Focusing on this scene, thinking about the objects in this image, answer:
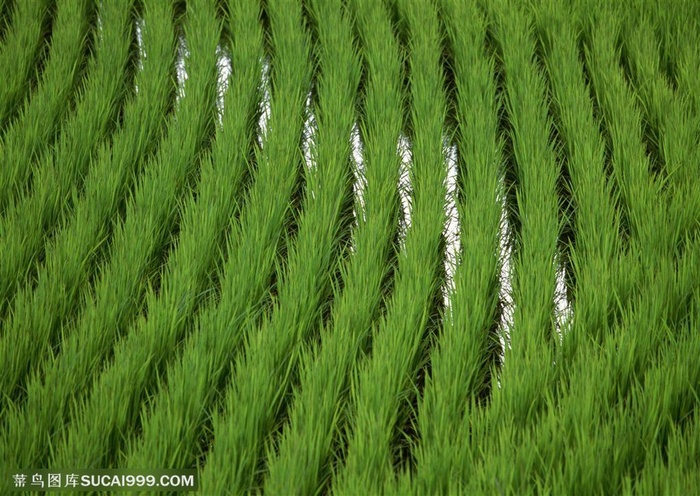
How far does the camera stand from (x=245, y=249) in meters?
1.48

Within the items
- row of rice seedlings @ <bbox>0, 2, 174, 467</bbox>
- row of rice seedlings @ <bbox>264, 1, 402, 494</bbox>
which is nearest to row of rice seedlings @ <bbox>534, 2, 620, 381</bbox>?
row of rice seedlings @ <bbox>264, 1, 402, 494</bbox>

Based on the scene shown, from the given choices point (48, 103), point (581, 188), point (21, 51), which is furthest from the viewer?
point (21, 51)

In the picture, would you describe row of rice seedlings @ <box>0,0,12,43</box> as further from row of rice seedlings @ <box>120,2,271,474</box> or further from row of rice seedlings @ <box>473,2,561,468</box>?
row of rice seedlings @ <box>473,2,561,468</box>

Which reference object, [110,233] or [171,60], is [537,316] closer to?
[110,233]

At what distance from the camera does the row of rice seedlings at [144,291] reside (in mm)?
1229

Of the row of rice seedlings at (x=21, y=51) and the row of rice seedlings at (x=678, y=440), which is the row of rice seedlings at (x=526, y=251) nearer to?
the row of rice seedlings at (x=678, y=440)

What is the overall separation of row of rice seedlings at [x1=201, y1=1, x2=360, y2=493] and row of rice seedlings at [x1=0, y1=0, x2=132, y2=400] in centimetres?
41

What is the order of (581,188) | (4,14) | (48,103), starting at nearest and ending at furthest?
(581,188)
(48,103)
(4,14)

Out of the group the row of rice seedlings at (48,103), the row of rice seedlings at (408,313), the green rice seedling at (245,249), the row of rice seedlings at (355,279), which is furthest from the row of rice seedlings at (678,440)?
the row of rice seedlings at (48,103)

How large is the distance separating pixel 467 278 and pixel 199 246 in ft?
1.93

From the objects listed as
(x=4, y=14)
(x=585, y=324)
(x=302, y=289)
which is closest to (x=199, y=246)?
(x=302, y=289)

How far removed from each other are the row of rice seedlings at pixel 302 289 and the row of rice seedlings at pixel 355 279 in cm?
2

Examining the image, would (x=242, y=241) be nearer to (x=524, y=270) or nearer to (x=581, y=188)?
(x=524, y=270)

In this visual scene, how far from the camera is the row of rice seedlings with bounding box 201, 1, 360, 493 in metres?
1.21
